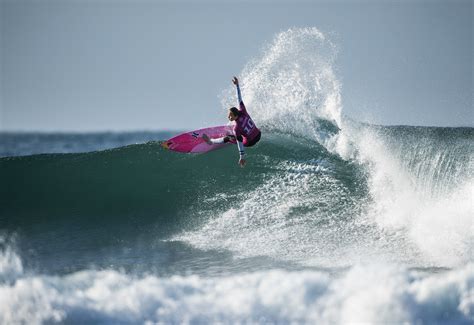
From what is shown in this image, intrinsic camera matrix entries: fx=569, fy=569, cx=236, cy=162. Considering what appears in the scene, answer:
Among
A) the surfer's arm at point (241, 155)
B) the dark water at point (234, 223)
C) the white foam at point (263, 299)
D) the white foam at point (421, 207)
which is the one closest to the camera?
the white foam at point (263, 299)

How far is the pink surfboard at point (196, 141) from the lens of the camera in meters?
12.1

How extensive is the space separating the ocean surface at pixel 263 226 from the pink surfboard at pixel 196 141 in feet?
1.01

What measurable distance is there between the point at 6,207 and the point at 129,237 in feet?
10.6

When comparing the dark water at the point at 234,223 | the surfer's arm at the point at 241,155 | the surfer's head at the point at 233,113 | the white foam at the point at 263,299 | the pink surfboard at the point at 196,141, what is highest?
the surfer's head at the point at 233,113

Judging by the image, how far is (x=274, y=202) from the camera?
10.4 m

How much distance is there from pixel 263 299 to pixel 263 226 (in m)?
→ 2.40

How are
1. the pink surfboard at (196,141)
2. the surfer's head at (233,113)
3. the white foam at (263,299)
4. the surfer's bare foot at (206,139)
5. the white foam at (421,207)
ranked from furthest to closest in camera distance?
the pink surfboard at (196,141) → the surfer's bare foot at (206,139) → the surfer's head at (233,113) → the white foam at (421,207) → the white foam at (263,299)

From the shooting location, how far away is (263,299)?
7312 millimetres

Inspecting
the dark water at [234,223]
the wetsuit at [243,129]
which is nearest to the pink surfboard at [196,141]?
the dark water at [234,223]

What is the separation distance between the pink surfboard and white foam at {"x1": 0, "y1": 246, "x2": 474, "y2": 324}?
4.75m

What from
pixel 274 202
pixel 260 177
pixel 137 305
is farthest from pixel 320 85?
pixel 137 305

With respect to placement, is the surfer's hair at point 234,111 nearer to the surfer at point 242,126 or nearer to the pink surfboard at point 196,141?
the surfer at point 242,126

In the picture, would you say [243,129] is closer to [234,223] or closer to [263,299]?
[234,223]

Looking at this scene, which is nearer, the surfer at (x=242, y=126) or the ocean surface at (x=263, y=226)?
the ocean surface at (x=263, y=226)
